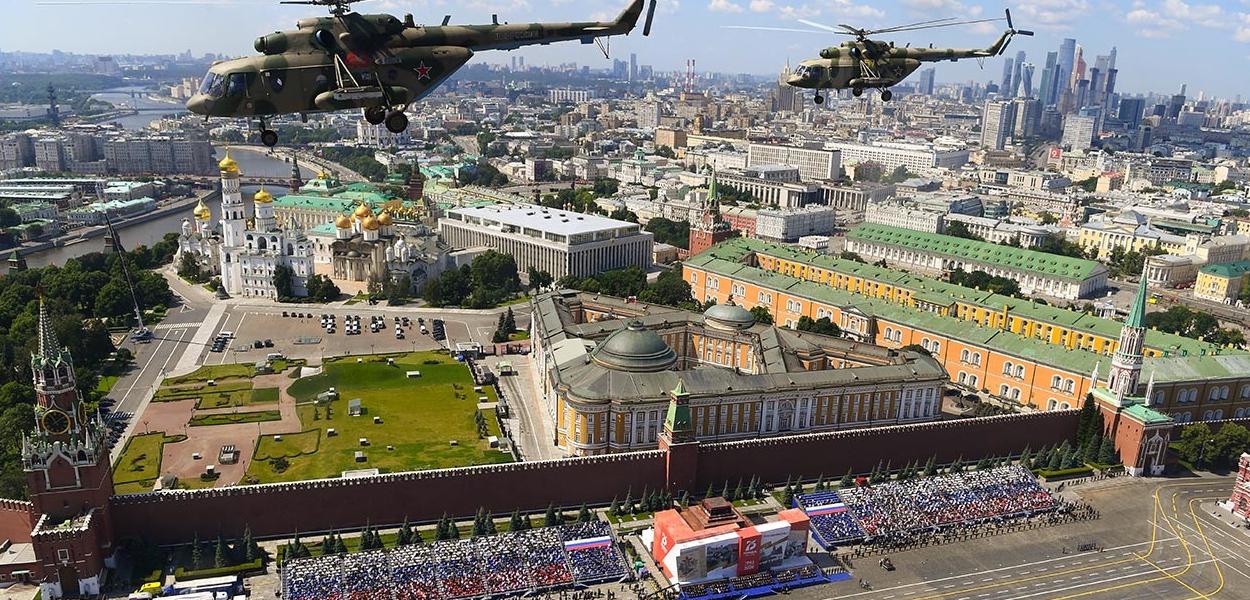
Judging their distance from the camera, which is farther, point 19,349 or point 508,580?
point 19,349

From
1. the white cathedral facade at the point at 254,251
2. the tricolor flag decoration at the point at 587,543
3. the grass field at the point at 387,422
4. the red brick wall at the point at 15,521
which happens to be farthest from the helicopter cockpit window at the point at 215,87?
the white cathedral facade at the point at 254,251

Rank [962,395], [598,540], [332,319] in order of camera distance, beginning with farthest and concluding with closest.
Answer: [332,319] < [962,395] < [598,540]

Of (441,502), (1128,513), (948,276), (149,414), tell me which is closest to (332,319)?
(149,414)

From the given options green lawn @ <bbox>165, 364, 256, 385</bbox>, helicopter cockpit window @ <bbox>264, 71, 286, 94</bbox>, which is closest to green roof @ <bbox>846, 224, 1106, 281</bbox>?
green lawn @ <bbox>165, 364, 256, 385</bbox>

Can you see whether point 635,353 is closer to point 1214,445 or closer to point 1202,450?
point 1202,450

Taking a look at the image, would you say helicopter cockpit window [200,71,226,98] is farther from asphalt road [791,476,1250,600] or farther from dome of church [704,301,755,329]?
dome of church [704,301,755,329]

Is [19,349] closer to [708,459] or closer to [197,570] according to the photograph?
[197,570]
